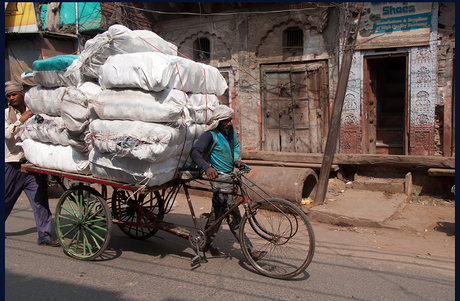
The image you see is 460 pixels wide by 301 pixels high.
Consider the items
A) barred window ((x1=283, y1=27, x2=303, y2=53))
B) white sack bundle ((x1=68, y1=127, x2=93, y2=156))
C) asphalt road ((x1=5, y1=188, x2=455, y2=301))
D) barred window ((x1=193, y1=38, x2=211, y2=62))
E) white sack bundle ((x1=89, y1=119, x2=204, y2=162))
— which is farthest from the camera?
barred window ((x1=193, y1=38, x2=211, y2=62))

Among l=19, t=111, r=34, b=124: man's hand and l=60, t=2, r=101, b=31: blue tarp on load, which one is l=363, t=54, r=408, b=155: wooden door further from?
l=60, t=2, r=101, b=31: blue tarp on load

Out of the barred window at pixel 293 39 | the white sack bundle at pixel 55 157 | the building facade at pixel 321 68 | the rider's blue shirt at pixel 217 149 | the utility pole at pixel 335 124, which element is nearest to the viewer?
the rider's blue shirt at pixel 217 149

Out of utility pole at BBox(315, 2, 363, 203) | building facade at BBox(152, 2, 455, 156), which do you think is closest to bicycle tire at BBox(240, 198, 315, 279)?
utility pole at BBox(315, 2, 363, 203)

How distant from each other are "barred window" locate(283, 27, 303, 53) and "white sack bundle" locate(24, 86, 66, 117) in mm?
7119

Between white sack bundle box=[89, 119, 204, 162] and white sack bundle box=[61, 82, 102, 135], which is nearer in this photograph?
white sack bundle box=[89, 119, 204, 162]

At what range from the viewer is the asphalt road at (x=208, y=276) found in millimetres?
3254

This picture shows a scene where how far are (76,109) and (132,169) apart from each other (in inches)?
38.1

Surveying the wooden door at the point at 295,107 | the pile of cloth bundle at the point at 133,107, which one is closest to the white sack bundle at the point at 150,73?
the pile of cloth bundle at the point at 133,107

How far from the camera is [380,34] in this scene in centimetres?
862

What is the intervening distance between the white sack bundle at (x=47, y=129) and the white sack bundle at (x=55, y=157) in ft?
0.25

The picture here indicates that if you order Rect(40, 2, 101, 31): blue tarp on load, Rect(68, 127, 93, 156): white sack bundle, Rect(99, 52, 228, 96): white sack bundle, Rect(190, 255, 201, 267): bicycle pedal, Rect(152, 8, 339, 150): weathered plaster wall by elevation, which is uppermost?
Rect(40, 2, 101, 31): blue tarp on load

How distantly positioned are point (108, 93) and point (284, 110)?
7.18 metres

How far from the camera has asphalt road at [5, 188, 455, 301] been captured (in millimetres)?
3254

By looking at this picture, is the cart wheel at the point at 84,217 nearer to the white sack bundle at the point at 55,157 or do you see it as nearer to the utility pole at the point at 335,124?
the white sack bundle at the point at 55,157
